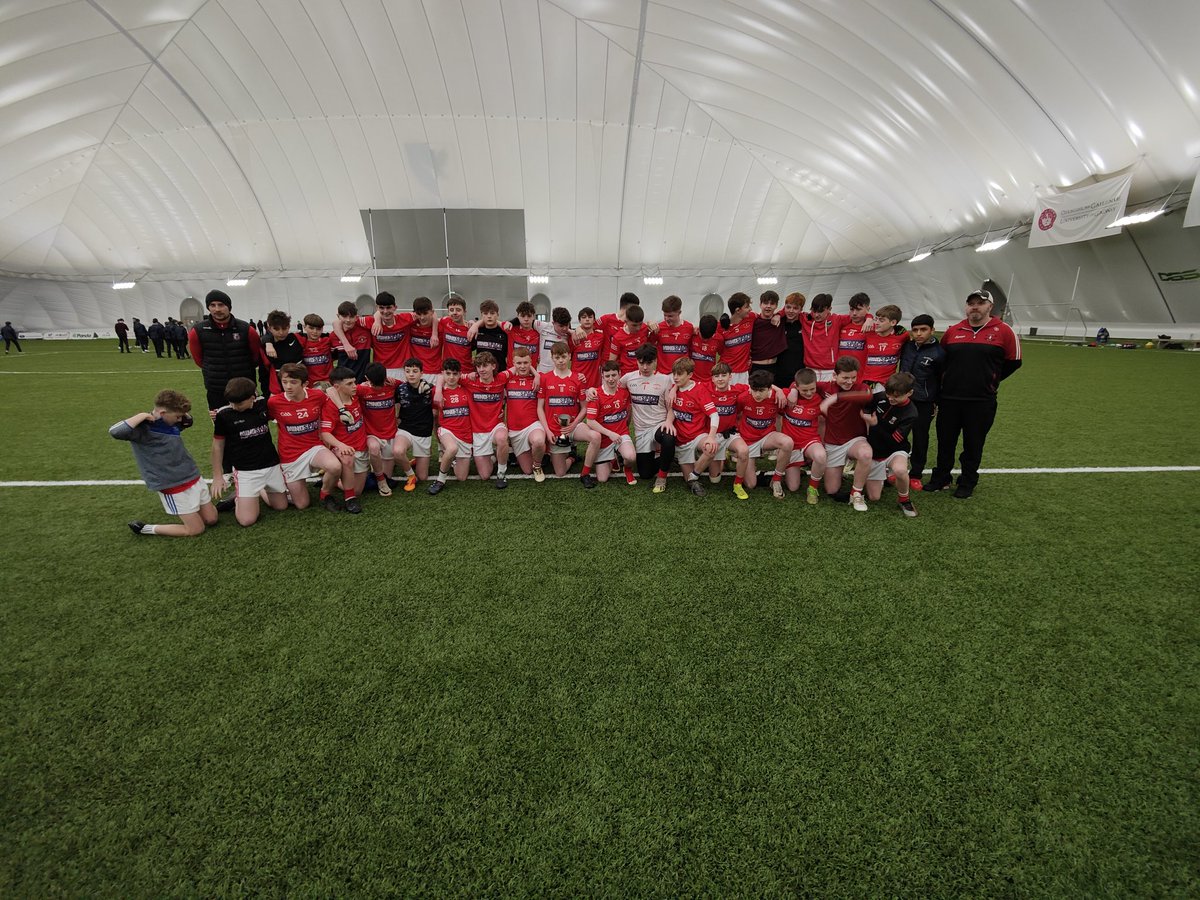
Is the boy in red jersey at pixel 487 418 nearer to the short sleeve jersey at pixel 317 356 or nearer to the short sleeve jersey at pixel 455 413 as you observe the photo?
the short sleeve jersey at pixel 455 413

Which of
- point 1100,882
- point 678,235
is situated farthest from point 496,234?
point 1100,882

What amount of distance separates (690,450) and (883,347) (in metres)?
2.75

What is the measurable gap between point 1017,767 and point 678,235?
3212cm

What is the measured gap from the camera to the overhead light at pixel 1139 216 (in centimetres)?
1600

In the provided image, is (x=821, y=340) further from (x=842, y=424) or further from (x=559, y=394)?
(x=559, y=394)

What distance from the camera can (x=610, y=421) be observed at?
18.5 ft

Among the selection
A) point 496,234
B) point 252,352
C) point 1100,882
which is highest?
point 496,234

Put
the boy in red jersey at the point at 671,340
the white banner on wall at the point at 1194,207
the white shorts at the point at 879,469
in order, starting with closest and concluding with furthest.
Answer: the white shorts at the point at 879,469 → the boy in red jersey at the point at 671,340 → the white banner on wall at the point at 1194,207

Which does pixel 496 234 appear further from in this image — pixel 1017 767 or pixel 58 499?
pixel 1017 767

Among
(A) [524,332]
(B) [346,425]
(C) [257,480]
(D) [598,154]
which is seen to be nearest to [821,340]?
(A) [524,332]

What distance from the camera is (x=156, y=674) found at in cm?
260

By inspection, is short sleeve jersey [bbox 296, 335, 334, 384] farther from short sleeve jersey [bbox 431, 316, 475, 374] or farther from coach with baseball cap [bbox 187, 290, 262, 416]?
short sleeve jersey [bbox 431, 316, 475, 374]

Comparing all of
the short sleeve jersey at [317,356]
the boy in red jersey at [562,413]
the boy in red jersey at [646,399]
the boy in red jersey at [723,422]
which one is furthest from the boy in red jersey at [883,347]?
the short sleeve jersey at [317,356]

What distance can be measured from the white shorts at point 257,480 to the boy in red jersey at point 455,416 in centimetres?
146
